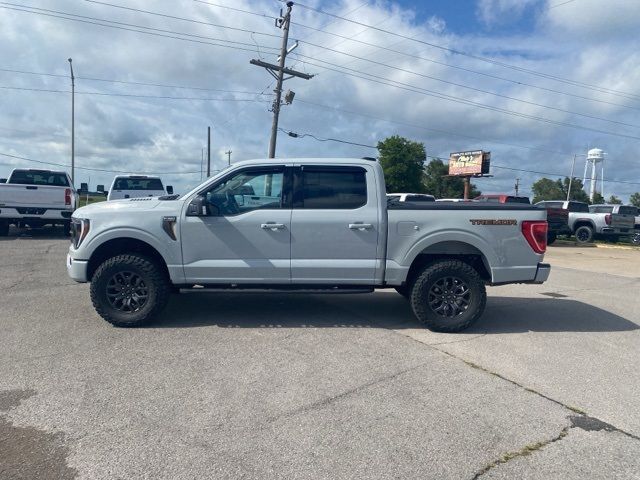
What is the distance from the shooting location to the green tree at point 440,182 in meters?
60.1

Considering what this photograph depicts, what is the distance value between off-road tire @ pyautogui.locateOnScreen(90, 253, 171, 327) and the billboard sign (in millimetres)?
39910

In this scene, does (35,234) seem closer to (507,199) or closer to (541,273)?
(541,273)

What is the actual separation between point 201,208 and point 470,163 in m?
40.8

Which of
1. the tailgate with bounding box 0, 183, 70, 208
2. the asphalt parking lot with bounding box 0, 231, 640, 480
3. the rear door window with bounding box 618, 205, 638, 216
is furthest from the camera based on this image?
the rear door window with bounding box 618, 205, 638, 216

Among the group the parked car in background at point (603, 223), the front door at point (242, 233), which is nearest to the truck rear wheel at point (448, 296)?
the front door at point (242, 233)

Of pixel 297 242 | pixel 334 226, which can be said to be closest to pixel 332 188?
pixel 334 226

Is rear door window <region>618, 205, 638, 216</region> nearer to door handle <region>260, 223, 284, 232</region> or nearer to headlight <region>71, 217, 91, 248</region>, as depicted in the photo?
door handle <region>260, 223, 284, 232</region>

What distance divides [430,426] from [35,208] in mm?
13488

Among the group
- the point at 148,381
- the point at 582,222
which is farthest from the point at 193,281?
the point at 582,222

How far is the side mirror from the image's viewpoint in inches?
212

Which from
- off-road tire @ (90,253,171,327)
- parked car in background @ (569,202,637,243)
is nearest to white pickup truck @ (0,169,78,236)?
off-road tire @ (90,253,171,327)

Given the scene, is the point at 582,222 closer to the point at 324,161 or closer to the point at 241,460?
the point at 324,161

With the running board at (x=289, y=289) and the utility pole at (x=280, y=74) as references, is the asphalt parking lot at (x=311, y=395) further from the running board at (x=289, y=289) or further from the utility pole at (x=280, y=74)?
the utility pole at (x=280, y=74)

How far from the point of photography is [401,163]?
4691cm
